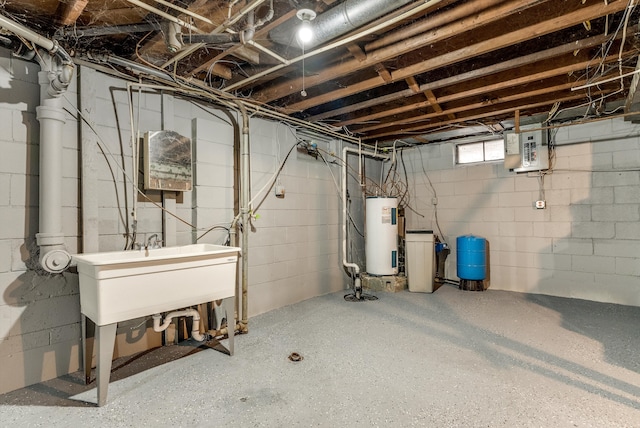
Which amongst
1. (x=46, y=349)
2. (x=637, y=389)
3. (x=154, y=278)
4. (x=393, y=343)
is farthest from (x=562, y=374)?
(x=46, y=349)

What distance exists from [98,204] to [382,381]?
2252 mm

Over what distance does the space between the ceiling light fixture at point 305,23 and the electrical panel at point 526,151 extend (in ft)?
9.96

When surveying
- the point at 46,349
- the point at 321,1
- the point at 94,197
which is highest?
the point at 321,1

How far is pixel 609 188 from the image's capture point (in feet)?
11.6

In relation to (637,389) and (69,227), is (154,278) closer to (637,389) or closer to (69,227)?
(69,227)

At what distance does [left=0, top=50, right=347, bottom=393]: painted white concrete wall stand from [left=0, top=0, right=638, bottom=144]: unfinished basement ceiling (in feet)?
0.88

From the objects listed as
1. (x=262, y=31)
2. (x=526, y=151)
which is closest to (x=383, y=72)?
(x=262, y=31)

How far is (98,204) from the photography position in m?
2.24

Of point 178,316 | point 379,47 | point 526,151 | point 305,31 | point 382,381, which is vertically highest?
point 379,47

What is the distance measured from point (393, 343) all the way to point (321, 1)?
7.90ft

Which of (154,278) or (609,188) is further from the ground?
(609,188)

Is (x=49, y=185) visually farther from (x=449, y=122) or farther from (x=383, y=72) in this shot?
(x=449, y=122)

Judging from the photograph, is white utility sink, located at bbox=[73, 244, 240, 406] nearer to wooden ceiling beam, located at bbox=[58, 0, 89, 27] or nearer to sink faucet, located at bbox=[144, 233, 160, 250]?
sink faucet, located at bbox=[144, 233, 160, 250]

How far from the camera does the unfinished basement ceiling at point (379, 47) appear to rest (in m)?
1.82
